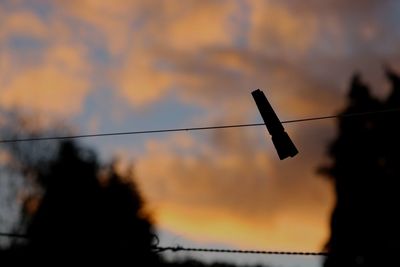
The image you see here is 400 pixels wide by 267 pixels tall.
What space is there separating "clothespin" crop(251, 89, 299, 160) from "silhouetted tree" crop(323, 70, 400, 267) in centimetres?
2635

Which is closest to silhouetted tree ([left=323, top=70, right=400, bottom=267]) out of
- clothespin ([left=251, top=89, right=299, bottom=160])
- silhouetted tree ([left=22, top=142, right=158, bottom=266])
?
silhouetted tree ([left=22, top=142, right=158, bottom=266])

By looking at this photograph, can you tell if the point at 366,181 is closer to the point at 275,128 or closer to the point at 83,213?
the point at 83,213

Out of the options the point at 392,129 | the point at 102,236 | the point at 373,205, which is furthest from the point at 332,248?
the point at 102,236

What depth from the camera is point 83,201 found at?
136 ft

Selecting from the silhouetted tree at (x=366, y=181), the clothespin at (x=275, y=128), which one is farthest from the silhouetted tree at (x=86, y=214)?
the clothespin at (x=275, y=128)

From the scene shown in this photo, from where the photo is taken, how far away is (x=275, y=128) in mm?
8141

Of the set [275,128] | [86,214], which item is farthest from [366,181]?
[275,128]

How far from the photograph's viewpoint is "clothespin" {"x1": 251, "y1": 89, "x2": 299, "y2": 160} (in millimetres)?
8086

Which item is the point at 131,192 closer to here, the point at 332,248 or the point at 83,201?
the point at 83,201

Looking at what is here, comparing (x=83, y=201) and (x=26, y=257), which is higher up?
(x=83, y=201)

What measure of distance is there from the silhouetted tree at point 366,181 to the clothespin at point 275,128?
26354 mm

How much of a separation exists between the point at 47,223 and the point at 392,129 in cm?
2287

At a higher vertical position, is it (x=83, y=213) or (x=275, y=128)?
(x=83, y=213)

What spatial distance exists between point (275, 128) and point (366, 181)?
3209cm
